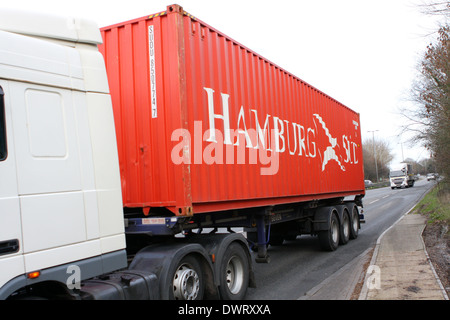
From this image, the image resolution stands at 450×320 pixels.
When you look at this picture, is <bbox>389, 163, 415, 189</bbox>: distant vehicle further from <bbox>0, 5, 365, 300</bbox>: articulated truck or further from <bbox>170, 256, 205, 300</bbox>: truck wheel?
<bbox>170, 256, 205, 300</bbox>: truck wheel

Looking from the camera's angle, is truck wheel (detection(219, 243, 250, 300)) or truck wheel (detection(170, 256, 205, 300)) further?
truck wheel (detection(219, 243, 250, 300))

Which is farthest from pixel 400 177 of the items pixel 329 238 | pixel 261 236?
pixel 261 236

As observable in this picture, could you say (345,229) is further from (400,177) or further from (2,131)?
(400,177)

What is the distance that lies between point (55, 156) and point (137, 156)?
1.61 m

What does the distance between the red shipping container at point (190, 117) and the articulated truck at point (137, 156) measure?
2 cm

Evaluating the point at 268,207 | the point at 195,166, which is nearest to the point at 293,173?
the point at 268,207

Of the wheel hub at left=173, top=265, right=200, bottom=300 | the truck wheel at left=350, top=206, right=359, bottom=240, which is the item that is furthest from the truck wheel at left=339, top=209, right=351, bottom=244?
the wheel hub at left=173, top=265, right=200, bottom=300

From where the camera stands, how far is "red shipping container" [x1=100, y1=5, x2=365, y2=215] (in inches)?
183

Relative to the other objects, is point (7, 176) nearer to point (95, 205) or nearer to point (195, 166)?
point (95, 205)

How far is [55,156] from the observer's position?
129 inches

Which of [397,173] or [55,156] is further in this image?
[397,173]

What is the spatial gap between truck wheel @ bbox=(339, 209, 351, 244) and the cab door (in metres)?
9.18

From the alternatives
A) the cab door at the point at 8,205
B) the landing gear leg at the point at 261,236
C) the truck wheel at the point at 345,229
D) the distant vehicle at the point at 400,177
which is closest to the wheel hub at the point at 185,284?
the cab door at the point at 8,205

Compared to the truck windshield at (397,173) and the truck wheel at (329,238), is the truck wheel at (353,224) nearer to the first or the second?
the truck wheel at (329,238)
